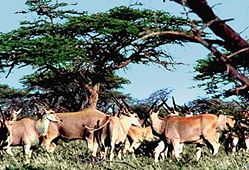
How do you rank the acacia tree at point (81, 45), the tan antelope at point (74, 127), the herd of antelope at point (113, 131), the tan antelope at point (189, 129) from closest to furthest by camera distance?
Result: the herd of antelope at point (113, 131) < the tan antelope at point (189, 129) < the tan antelope at point (74, 127) < the acacia tree at point (81, 45)

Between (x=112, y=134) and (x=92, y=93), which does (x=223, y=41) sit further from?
(x=92, y=93)

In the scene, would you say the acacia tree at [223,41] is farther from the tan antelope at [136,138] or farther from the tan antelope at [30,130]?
the tan antelope at [136,138]

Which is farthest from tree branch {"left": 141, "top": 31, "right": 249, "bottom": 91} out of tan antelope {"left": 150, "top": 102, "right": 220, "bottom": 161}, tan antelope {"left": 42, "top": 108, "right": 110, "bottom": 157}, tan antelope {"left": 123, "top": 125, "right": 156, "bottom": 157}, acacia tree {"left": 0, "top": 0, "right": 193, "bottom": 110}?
acacia tree {"left": 0, "top": 0, "right": 193, "bottom": 110}

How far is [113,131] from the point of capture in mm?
14438

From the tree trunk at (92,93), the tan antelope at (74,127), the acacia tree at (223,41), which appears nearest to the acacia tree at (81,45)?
the tree trunk at (92,93)

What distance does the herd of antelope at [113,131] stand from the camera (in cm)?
1427

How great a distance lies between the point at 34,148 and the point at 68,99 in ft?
64.2

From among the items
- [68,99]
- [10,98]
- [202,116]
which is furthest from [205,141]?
[10,98]

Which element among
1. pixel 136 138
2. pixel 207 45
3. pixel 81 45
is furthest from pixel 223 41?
pixel 81 45

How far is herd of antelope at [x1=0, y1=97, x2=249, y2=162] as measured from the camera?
46.8ft

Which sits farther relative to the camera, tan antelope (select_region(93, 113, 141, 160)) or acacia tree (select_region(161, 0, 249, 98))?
tan antelope (select_region(93, 113, 141, 160))

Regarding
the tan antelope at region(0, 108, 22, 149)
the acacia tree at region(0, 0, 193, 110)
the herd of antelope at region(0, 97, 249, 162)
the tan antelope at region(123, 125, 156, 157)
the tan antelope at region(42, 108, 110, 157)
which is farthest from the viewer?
the acacia tree at region(0, 0, 193, 110)

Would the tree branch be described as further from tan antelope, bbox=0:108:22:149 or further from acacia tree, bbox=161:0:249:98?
tan antelope, bbox=0:108:22:149

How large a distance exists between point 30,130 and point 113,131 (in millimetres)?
1551
